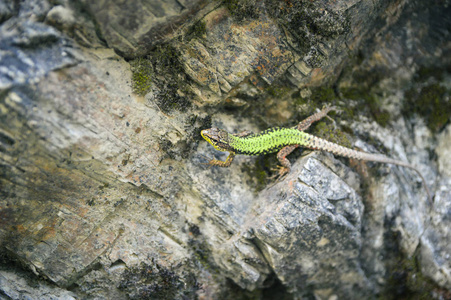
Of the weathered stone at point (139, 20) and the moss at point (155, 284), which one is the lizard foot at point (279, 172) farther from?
the weathered stone at point (139, 20)

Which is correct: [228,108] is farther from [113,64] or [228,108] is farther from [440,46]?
[440,46]

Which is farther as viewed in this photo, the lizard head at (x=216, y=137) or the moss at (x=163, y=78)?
the lizard head at (x=216, y=137)

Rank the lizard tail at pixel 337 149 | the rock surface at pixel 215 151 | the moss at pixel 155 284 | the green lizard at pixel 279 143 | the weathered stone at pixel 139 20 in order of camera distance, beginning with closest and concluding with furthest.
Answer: the weathered stone at pixel 139 20 → the rock surface at pixel 215 151 → the green lizard at pixel 279 143 → the moss at pixel 155 284 → the lizard tail at pixel 337 149

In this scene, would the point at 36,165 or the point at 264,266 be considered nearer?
the point at 36,165

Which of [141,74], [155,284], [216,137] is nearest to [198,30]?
[141,74]

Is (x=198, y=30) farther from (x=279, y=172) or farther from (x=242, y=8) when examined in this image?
(x=279, y=172)

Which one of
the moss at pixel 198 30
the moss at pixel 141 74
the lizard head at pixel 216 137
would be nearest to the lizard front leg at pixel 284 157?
the lizard head at pixel 216 137

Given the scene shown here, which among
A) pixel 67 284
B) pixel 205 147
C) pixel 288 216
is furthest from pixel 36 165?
pixel 288 216
